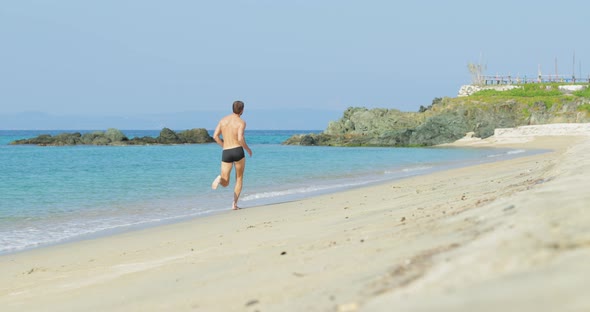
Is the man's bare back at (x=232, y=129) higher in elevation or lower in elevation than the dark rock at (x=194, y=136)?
higher

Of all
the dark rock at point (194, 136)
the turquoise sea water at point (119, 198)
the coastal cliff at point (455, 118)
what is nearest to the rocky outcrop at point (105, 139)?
the dark rock at point (194, 136)

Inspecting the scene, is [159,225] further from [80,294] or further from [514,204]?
[514,204]

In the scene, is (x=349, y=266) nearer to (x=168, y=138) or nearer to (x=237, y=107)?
(x=237, y=107)

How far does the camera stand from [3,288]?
6324mm

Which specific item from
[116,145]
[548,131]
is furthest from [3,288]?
[116,145]

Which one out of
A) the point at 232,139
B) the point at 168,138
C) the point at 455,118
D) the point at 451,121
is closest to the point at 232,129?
the point at 232,139

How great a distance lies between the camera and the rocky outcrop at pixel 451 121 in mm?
57938

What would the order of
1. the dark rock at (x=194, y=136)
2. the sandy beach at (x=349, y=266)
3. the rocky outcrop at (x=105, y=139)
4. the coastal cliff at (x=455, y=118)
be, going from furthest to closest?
the dark rock at (x=194, y=136), the rocky outcrop at (x=105, y=139), the coastal cliff at (x=455, y=118), the sandy beach at (x=349, y=266)

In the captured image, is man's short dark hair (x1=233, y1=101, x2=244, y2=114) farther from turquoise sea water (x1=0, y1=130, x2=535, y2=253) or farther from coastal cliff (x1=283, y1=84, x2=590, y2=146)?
coastal cliff (x1=283, y1=84, x2=590, y2=146)

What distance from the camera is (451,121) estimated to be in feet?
195

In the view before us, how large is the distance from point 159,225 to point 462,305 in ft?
28.3

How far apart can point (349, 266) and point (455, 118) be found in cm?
5750

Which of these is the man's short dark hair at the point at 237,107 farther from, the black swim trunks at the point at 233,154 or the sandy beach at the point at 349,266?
the sandy beach at the point at 349,266

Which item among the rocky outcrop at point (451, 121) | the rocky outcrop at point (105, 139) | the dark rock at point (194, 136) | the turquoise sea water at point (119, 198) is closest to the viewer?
the turquoise sea water at point (119, 198)
